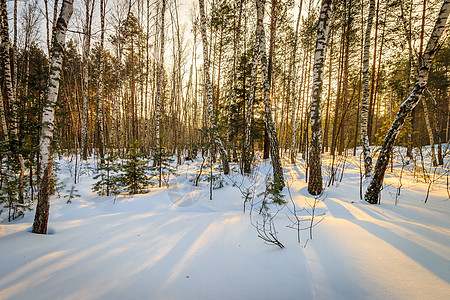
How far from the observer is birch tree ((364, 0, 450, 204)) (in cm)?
325

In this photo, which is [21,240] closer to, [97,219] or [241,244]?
[97,219]

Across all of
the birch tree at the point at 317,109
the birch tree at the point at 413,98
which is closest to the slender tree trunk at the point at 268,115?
the birch tree at the point at 317,109

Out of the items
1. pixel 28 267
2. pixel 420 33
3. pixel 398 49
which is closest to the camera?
pixel 28 267

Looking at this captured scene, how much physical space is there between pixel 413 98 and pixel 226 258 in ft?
16.4

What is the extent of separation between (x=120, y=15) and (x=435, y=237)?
17781 millimetres

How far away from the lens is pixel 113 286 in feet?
5.23

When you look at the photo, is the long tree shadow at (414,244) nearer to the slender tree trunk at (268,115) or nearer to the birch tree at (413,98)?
the birch tree at (413,98)

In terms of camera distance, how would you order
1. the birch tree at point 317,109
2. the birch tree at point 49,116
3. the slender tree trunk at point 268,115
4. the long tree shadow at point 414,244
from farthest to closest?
the slender tree trunk at point 268,115
the birch tree at point 317,109
the birch tree at point 49,116
the long tree shadow at point 414,244

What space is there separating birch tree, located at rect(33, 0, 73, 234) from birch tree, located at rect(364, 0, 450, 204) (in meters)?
6.60

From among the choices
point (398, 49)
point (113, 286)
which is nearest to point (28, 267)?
point (113, 286)

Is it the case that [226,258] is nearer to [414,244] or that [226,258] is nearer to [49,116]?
[414,244]

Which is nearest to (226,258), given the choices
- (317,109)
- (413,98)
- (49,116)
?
(49,116)

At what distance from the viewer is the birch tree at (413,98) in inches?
128

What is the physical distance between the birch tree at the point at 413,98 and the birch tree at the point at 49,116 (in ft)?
21.7
